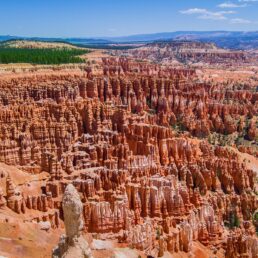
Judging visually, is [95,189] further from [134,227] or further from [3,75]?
[3,75]

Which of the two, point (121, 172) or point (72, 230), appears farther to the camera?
point (121, 172)

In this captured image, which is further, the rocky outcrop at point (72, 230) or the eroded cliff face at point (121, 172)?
the eroded cliff face at point (121, 172)

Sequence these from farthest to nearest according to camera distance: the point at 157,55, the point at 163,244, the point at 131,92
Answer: the point at 157,55 < the point at 131,92 < the point at 163,244

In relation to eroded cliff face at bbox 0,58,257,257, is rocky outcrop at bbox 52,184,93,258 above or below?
above

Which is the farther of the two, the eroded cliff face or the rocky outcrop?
the eroded cliff face

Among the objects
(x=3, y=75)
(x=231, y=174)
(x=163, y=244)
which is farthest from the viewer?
(x=3, y=75)

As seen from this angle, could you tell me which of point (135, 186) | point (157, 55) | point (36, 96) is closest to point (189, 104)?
point (36, 96)

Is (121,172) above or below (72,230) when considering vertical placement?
below

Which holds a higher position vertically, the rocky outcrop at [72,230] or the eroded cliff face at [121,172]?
the rocky outcrop at [72,230]
